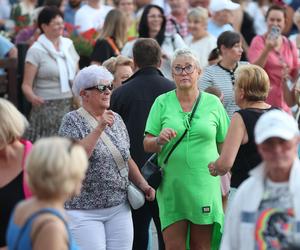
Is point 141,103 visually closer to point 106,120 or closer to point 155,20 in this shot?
point 106,120

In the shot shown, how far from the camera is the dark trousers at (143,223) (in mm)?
8258

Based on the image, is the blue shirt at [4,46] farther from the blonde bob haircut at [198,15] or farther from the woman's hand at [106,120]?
the woman's hand at [106,120]

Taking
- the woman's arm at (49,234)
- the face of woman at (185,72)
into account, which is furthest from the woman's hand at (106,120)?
the woman's arm at (49,234)

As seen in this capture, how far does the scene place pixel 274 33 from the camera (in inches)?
432

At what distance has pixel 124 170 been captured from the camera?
722 centimetres

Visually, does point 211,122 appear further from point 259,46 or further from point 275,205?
point 259,46

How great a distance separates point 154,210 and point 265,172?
344cm

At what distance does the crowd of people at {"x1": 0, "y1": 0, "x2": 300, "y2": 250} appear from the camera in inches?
190

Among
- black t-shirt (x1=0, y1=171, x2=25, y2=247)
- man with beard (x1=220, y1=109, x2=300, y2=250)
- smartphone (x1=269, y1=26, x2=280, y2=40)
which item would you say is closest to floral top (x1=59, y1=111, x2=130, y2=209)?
black t-shirt (x1=0, y1=171, x2=25, y2=247)

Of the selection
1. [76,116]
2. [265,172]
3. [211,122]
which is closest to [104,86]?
[76,116]

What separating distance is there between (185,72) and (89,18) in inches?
274

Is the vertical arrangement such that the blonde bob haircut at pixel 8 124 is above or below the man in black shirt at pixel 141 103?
above

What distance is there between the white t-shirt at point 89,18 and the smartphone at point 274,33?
3.92 m

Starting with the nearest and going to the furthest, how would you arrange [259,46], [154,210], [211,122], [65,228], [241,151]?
1. [65,228]
2. [241,151]
3. [211,122]
4. [154,210]
5. [259,46]
